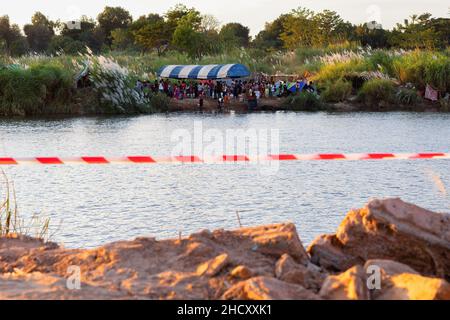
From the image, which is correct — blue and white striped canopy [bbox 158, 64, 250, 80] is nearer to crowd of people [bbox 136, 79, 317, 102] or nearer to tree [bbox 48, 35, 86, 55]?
crowd of people [bbox 136, 79, 317, 102]

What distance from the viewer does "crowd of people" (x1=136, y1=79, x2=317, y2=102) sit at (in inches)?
2023

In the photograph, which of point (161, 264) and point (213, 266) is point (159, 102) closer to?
point (161, 264)

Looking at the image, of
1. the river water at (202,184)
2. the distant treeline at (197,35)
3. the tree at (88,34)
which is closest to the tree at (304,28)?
the distant treeline at (197,35)

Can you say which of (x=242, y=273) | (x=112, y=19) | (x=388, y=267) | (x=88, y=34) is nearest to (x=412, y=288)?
(x=388, y=267)

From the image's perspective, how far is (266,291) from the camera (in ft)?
20.4

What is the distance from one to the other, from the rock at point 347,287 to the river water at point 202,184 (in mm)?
6537

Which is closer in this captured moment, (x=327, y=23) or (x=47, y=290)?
(x=47, y=290)

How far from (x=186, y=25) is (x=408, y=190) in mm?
61900

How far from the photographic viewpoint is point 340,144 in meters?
29.5

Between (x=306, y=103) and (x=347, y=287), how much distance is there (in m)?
43.8

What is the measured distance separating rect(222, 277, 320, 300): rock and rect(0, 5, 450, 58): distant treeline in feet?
213

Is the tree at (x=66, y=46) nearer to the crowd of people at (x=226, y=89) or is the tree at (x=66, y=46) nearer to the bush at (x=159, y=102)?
the crowd of people at (x=226, y=89)

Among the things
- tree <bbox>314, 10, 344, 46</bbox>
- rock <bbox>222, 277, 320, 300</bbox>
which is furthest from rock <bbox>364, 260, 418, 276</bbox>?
tree <bbox>314, 10, 344, 46</bbox>
